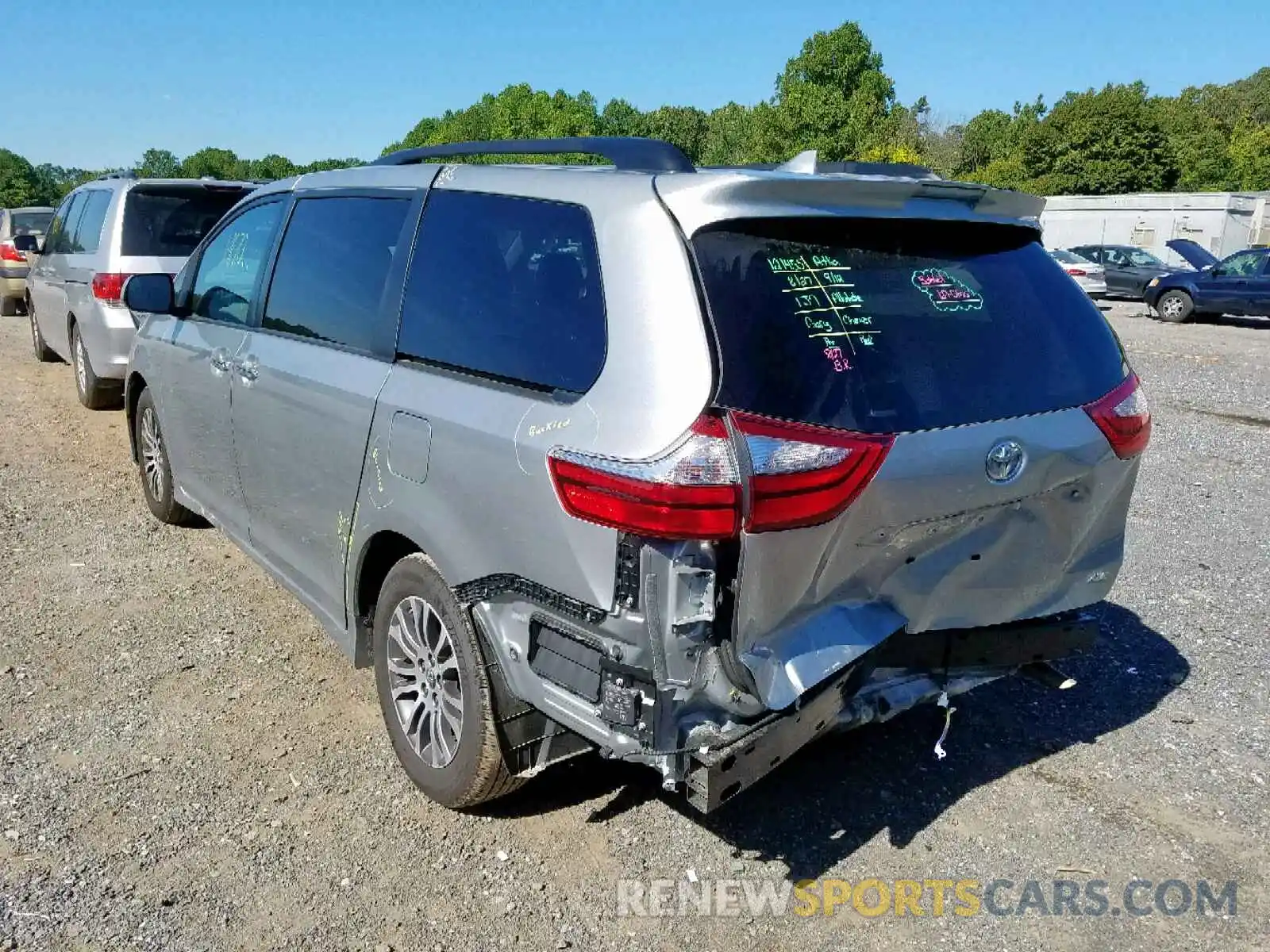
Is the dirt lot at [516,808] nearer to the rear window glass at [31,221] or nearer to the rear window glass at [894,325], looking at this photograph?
the rear window glass at [894,325]

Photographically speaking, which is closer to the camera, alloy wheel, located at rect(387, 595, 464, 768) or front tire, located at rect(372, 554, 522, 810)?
front tire, located at rect(372, 554, 522, 810)

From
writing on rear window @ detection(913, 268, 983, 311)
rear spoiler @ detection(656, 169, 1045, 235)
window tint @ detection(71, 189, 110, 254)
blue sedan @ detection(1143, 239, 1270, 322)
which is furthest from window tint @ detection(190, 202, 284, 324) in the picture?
blue sedan @ detection(1143, 239, 1270, 322)

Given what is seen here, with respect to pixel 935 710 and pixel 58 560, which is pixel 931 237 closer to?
pixel 935 710

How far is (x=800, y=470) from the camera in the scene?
7.62 feet

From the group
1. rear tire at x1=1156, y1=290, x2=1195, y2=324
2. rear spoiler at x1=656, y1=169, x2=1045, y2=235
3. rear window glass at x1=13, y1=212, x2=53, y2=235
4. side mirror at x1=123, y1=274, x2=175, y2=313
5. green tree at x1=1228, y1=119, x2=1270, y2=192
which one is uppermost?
green tree at x1=1228, y1=119, x2=1270, y2=192

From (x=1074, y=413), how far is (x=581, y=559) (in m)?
1.52

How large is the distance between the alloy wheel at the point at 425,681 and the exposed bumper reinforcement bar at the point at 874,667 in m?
0.91

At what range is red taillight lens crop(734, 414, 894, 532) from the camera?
2297 millimetres

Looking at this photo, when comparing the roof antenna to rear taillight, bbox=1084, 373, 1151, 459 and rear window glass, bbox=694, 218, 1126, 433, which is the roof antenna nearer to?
rear window glass, bbox=694, 218, 1126, 433

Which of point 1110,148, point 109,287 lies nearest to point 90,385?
point 109,287

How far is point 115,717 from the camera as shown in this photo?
12.2 feet

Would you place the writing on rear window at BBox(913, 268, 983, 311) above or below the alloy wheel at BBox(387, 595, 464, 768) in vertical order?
above

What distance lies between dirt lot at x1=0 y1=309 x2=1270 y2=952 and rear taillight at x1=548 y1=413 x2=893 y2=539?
1205 mm

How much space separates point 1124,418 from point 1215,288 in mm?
21196
